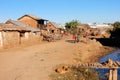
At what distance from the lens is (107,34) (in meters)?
80.9

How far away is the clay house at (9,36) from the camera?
3331 centimetres

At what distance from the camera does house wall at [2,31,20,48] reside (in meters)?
33.9

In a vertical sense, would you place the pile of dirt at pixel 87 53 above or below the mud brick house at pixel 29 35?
below

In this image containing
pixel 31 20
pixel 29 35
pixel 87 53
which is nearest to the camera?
pixel 87 53

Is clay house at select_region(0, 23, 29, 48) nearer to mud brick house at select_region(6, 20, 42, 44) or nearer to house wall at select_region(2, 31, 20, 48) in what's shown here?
house wall at select_region(2, 31, 20, 48)

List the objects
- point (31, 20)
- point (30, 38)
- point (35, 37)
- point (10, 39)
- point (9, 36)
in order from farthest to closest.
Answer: point (31, 20)
point (35, 37)
point (30, 38)
point (10, 39)
point (9, 36)

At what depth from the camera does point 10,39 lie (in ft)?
117

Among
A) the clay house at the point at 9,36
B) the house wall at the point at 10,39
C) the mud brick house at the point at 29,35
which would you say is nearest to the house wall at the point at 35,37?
the mud brick house at the point at 29,35

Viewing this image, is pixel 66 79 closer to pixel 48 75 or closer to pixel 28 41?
pixel 48 75

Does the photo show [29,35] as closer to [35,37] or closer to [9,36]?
[35,37]

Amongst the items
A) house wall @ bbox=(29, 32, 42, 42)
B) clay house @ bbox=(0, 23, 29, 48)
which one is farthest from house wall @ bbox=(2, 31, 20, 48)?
house wall @ bbox=(29, 32, 42, 42)

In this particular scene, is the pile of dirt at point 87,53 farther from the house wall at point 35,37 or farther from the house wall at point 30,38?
the house wall at point 35,37

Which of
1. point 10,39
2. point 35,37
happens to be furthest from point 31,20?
point 10,39

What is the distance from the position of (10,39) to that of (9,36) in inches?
21.6
